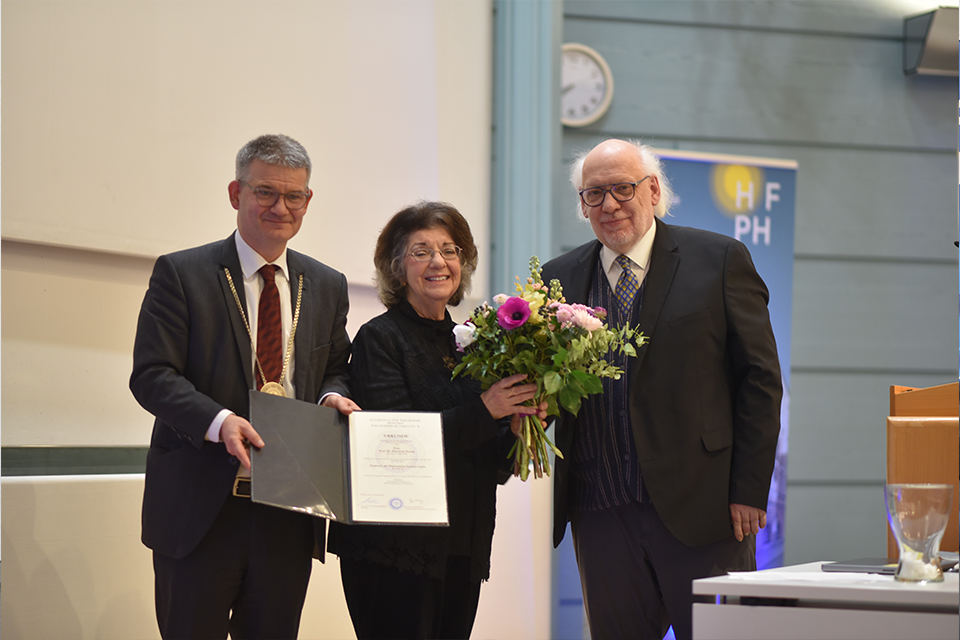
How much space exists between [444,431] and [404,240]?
23.3 inches

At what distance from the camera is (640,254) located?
2.36 meters

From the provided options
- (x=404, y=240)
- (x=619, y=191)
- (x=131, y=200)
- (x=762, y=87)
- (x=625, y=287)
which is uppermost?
(x=762, y=87)

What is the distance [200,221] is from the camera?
3336mm

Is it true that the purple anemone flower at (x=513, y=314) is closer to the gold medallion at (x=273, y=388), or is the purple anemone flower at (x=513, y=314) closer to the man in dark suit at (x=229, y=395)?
the man in dark suit at (x=229, y=395)

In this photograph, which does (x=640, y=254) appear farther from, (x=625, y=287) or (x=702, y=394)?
(x=702, y=394)

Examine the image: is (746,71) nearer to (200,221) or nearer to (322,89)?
(322,89)

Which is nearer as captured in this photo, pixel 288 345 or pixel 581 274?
pixel 288 345

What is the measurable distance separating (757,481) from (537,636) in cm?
190

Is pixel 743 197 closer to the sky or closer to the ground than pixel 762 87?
closer to the ground

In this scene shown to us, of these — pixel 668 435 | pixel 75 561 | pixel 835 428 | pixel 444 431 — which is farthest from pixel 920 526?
pixel 835 428

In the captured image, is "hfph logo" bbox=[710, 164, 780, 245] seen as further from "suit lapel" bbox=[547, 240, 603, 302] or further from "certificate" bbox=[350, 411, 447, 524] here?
"certificate" bbox=[350, 411, 447, 524]

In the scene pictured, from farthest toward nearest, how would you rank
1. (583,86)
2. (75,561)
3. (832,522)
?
(832,522) < (583,86) < (75,561)

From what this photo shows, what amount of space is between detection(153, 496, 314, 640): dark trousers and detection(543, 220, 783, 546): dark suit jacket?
75 centimetres

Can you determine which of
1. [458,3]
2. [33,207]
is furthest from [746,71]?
[33,207]
